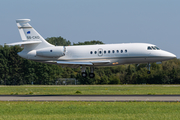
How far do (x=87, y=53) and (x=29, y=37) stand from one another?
34.3ft

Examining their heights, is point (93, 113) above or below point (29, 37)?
below

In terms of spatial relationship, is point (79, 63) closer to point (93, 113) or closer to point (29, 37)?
point (29, 37)

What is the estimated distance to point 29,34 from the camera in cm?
4919

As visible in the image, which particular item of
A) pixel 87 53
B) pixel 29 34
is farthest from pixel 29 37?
pixel 87 53

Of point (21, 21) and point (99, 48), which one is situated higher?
point (21, 21)

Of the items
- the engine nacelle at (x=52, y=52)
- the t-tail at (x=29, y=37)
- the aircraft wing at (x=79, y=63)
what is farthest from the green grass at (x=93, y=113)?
the t-tail at (x=29, y=37)

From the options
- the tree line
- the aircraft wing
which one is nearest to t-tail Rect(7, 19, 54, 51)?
the aircraft wing

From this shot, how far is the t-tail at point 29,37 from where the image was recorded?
48750mm

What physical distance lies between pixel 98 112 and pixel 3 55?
85.6m

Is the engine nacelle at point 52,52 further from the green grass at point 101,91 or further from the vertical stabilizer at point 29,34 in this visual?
the green grass at point 101,91

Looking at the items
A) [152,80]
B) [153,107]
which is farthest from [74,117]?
[152,80]

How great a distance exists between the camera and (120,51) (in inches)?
1731

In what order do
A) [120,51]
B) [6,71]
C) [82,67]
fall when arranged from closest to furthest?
[120,51] < [82,67] < [6,71]

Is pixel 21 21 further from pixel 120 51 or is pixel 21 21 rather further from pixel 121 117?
pixel 121 117
